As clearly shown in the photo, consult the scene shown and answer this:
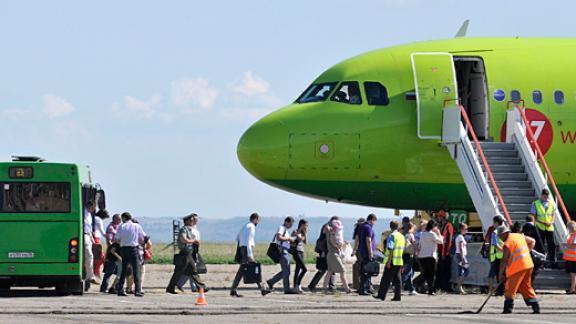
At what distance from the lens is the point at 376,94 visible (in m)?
31.5

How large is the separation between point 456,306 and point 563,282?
5577 millimetres

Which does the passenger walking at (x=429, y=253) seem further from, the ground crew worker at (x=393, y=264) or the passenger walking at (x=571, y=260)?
the ground crew worker at (x=393, y=264)

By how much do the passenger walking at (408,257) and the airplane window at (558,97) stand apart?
468 centimetres

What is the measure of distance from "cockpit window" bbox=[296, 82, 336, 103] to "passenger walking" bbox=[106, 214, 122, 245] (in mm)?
5013

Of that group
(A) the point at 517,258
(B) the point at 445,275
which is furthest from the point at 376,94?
(A) the point at 517,258

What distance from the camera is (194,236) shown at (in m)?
27.8

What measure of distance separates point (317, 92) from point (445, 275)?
5165mm

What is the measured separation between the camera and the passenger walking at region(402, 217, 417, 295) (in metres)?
29.7

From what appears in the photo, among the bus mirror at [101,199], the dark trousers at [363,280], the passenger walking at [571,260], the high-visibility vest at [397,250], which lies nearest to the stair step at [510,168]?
the passenger walking at [571,260]

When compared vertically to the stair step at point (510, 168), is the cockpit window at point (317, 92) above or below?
above

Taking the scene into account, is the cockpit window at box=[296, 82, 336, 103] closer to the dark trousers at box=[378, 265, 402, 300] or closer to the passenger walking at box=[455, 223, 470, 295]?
the passenger walking at box=[455, 223, 470, 295]

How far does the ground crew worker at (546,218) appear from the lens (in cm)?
3019

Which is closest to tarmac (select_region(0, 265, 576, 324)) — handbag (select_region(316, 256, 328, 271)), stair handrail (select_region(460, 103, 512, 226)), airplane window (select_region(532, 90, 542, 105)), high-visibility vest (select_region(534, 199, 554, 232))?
handbag (select_region(316, 256, 328, 271))

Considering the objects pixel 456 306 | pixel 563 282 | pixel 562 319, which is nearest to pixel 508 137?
pixel 563 282
